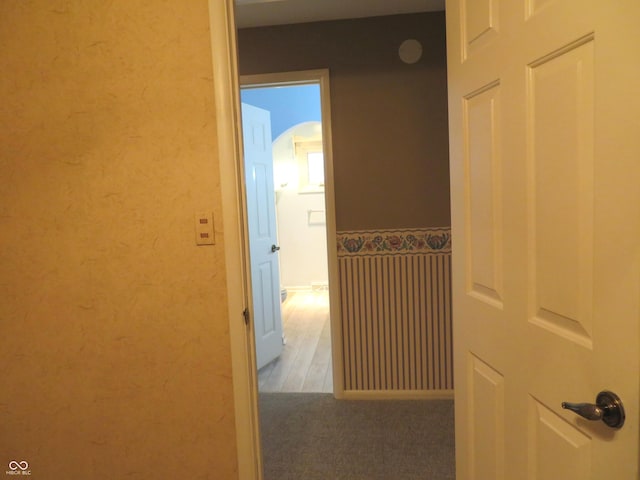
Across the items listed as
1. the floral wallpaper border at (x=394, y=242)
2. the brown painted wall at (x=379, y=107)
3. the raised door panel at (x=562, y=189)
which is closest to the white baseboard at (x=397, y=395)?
the floral wallpaper border at (x=394, y=242)

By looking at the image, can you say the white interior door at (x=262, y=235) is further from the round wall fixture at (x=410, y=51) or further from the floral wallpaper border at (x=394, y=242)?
the round wall fixture at (x=410, y=51)

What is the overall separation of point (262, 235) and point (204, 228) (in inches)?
70.8

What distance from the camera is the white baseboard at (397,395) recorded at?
2570 millimetres

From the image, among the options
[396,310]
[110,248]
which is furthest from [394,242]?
[110,248]

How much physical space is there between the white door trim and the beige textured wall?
36mm

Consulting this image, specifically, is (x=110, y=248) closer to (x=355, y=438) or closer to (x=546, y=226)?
(x=546, y=226)

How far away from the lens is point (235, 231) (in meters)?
1.29

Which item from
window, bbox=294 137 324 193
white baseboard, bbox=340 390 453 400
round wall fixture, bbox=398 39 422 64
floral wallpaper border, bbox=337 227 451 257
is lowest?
white baseboard, bbox=340 390 453 400

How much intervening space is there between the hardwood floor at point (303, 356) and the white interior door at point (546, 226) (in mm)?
1772

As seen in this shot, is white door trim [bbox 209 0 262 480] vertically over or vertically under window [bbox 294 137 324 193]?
under

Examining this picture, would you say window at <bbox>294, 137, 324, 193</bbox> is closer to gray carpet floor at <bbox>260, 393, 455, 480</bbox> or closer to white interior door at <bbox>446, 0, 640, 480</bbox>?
gray carpet floor at <bbox>260, 393, 455, 480</bbox>

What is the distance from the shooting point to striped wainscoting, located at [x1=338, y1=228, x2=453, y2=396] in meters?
2.53

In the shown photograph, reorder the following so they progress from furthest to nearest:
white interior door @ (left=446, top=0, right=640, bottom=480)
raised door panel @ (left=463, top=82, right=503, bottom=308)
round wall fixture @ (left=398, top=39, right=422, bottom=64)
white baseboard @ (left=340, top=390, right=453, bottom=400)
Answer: white baseboard @ (left=340, top=390, right=453, bottom=400)
round wall fixture @ (left=398, top=39, right=422, bottom=64)
raised door panel @ (left=463, top=82, right=503, bottom=308)
white interior door @ (left=446, top=0, right=640, bottom=480)

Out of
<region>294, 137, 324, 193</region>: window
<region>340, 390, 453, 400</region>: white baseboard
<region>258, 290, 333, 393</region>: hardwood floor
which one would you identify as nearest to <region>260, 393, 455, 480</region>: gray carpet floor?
<region>340, 390, 453, 400</region>: white baseboard
